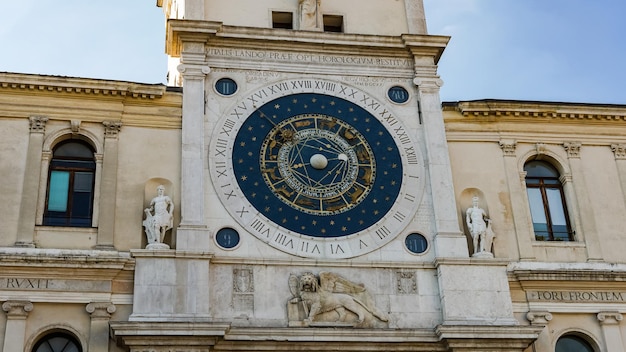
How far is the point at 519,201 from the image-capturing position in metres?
22.2

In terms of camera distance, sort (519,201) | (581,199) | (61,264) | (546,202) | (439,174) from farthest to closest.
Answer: (546,202) < (581,199) < (519,201) < (439,174) < (61,264)

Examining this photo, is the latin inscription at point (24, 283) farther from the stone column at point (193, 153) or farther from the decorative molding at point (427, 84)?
the decorative molding at point (427, 84)

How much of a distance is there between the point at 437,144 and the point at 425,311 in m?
4.05

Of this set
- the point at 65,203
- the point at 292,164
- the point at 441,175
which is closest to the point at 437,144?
the point at 441,175

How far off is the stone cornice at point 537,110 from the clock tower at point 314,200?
883mm

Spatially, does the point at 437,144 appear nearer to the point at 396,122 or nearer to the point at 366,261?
the point at 396,122

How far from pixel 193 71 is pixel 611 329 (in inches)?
413

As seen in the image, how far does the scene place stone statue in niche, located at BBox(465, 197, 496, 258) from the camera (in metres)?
20.9

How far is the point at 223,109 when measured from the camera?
21688 millimetres

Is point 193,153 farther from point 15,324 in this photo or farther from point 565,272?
point 565,272

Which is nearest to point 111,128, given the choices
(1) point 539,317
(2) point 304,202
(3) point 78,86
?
(3) point 78,86

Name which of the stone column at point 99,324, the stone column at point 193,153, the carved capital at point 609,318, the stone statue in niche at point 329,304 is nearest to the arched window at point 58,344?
the stone column at point 99,324

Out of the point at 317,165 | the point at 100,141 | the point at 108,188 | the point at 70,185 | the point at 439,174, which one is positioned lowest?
the point at 108,188

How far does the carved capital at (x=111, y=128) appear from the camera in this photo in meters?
21.2
